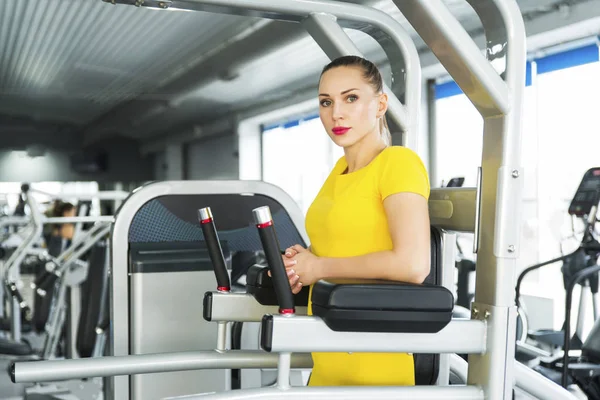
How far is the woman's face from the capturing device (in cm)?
128

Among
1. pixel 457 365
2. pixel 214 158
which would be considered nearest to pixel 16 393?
pixel 457 365

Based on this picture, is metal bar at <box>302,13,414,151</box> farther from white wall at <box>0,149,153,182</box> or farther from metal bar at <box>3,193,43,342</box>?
white wall at <box>0,149,153,182</box>

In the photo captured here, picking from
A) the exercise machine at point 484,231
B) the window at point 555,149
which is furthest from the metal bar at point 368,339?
the window at point 555,149

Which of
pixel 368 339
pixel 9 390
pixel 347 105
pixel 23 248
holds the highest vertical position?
pixel 347 105

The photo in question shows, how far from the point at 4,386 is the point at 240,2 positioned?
12.6ft

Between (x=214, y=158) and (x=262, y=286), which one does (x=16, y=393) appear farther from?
(x=214, y=158)

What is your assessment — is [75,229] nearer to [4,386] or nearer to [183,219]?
[4,386]

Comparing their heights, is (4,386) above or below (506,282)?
below

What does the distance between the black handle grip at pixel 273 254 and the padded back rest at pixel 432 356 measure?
0.43m

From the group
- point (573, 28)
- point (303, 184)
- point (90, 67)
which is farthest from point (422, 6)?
point (303, 184)

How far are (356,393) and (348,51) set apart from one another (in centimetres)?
83

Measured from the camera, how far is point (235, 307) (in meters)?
1.48

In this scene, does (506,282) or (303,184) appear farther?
(303,184)

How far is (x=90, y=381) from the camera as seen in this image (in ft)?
13.6
